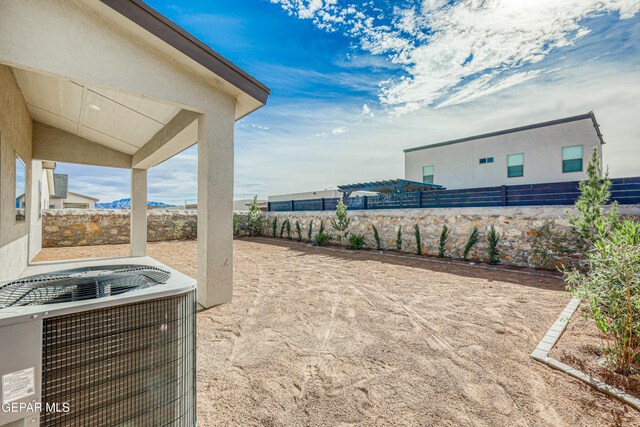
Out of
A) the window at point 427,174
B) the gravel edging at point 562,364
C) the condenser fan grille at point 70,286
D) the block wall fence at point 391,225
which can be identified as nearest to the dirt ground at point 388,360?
the gravel edging at point 562,364

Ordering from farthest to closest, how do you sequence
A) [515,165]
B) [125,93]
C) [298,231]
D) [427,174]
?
[427,174], [298,231], [515,165], [125,93]

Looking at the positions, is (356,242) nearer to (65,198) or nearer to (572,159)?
(572,159)

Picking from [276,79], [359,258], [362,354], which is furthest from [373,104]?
[362,354]

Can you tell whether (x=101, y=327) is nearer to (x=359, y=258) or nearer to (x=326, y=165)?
(x=359, y=258)

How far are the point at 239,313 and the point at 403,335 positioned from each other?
7.61 ft

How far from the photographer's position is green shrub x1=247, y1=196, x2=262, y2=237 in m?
15.9

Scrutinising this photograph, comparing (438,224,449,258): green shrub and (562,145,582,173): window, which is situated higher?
(562,145,582,173): window

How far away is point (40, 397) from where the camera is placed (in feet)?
3.73

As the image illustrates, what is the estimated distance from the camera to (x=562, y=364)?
8.85 feet

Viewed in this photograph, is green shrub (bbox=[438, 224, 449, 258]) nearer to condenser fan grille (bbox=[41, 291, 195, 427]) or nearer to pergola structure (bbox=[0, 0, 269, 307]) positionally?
pergola structure (bbox=[0, 0, 269, 307])

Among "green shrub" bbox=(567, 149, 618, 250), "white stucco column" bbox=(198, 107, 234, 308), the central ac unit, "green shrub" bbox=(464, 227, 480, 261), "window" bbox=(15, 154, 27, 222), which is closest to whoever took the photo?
the central ac unit

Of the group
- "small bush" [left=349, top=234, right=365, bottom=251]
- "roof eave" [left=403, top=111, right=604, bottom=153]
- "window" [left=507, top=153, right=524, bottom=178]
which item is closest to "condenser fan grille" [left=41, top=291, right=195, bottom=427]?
"small bush" [left=349, top=234, right=365, bottom=251]

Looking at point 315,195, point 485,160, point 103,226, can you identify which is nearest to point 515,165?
point 485,160

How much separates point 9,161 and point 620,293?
302 inches
